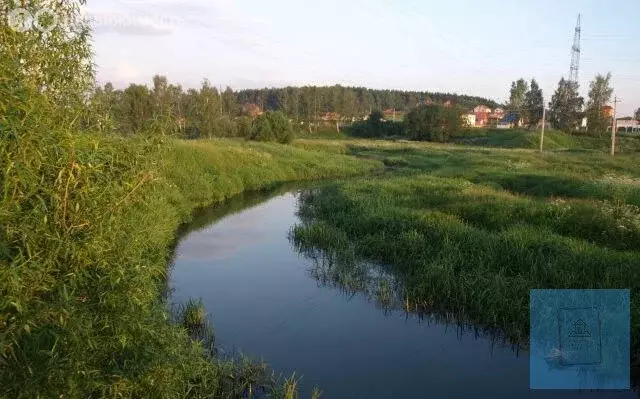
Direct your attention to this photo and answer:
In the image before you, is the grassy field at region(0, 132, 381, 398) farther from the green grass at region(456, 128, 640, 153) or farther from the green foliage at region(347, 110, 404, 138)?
the green foliage at region(347, 110, 404, 138)

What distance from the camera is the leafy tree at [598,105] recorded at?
68.1 meters

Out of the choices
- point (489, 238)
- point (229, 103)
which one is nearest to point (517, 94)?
point (229, 103)

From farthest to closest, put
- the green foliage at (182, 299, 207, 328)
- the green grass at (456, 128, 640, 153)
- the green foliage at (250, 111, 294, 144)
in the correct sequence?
the green grass at (456, 128, 640, 153) → the green foliage at (250, 111, 294, 144) → the green foliage at (182, 299, 207, 328)

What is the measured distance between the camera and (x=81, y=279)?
17.3ft

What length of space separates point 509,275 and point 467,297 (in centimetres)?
155

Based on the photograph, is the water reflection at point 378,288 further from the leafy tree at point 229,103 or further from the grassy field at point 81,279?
the leafy tree at point 229,103

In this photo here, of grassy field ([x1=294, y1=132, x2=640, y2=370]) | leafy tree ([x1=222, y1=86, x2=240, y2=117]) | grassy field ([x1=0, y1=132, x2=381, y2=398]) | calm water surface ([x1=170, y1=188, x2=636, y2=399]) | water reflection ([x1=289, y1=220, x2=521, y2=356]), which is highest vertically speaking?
leafy tree ([x1=222, y1=86, x2=240, y2=117])

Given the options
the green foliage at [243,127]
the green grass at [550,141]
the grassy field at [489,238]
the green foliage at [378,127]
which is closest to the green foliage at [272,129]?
the green foliage at [243,127]

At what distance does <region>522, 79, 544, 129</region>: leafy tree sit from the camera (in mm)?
81938

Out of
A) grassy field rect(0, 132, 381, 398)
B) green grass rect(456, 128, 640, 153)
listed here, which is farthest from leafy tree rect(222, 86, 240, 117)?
grassy field rect(0, 132, 381, 398)

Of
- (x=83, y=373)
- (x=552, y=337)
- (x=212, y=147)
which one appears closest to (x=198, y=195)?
(x=212, y=147)

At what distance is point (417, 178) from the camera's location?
1139 inches

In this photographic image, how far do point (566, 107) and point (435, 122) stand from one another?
2109 centimetres

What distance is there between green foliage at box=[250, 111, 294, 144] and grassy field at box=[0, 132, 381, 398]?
4829cm
